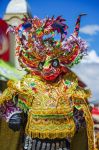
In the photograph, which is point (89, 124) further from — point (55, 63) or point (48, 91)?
point (55, 63)

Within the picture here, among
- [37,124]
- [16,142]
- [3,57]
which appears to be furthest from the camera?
[3,57]

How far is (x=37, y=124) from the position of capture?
704cm

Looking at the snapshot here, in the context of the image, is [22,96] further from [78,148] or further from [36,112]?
Result: [78,148]

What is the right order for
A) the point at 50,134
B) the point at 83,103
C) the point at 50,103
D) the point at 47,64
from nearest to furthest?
the point at 50,134 → the point at 50,103 → the point at 47,64 → the point at 83,103

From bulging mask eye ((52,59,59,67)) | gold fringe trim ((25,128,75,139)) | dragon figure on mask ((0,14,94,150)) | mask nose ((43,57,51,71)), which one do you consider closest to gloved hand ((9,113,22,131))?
dragon figure on mask ((0,14,94,150))

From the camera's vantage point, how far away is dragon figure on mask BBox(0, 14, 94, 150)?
7.05 metres

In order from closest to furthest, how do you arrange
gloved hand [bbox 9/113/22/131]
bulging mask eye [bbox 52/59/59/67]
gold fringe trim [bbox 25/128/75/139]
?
gold fringe trim [bbox 25/128/75/139], gloved hand [bbox 9/113/22/131], bulging mask eye [bbox 52/59/59/67]

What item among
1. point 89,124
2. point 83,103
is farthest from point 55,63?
point 89,124

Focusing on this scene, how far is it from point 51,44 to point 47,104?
33.5 inches

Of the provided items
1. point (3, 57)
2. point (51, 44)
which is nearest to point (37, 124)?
point (51, 44)

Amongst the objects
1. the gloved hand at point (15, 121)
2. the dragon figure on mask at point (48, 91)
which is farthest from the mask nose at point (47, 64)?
the gloved hand at point (15, 121)

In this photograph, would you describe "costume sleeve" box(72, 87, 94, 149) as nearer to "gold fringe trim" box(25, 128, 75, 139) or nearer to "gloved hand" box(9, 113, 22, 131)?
"gold fringe trim" box(25, 128, 75, 139)

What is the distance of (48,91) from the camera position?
23.7ft

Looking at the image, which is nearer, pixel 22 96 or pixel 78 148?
pixel 22 96
